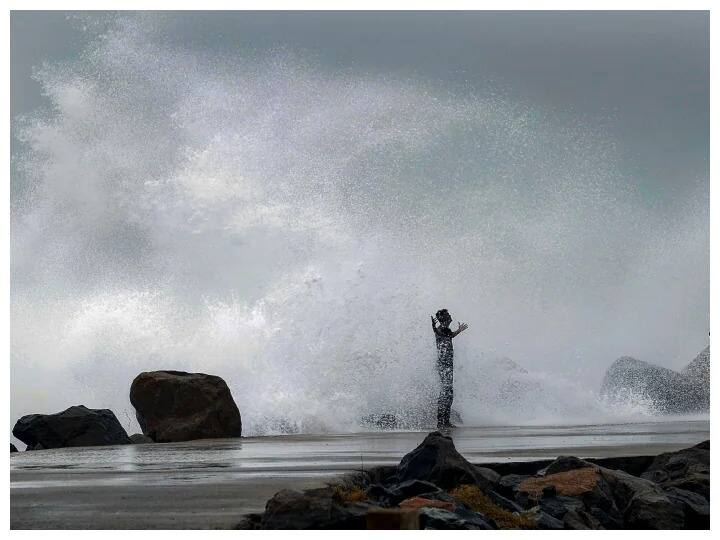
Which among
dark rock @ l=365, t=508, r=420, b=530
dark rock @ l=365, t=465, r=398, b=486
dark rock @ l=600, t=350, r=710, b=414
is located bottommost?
dark rock @ l=600, t=350, r=710, b=414

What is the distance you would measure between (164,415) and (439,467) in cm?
788

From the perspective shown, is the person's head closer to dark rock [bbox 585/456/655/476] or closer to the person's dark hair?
the person's dark hair

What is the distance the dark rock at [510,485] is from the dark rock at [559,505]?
368 mm

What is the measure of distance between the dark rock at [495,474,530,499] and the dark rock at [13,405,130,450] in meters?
7.41

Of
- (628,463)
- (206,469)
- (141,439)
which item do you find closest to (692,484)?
A: (628,463)

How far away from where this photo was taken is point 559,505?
21.3 feet

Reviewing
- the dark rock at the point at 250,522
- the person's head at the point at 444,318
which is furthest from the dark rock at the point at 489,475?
the person's head at the point at 444,318

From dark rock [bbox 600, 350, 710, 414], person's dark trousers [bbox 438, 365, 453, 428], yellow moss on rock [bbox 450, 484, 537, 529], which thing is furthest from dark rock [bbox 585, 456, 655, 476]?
dark rock [bbox 600, 350, 710, 414]

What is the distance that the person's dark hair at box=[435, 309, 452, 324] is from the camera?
15992 mm

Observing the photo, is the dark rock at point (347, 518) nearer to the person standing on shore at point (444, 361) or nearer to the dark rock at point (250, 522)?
the dark rock at point (250, 522)

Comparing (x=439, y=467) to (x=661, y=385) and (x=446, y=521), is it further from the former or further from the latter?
(x=661, y=385)

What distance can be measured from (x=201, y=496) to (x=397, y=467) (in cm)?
215

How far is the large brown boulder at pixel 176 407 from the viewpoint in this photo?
13898mm

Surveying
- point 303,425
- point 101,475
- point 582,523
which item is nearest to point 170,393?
point 303,425
